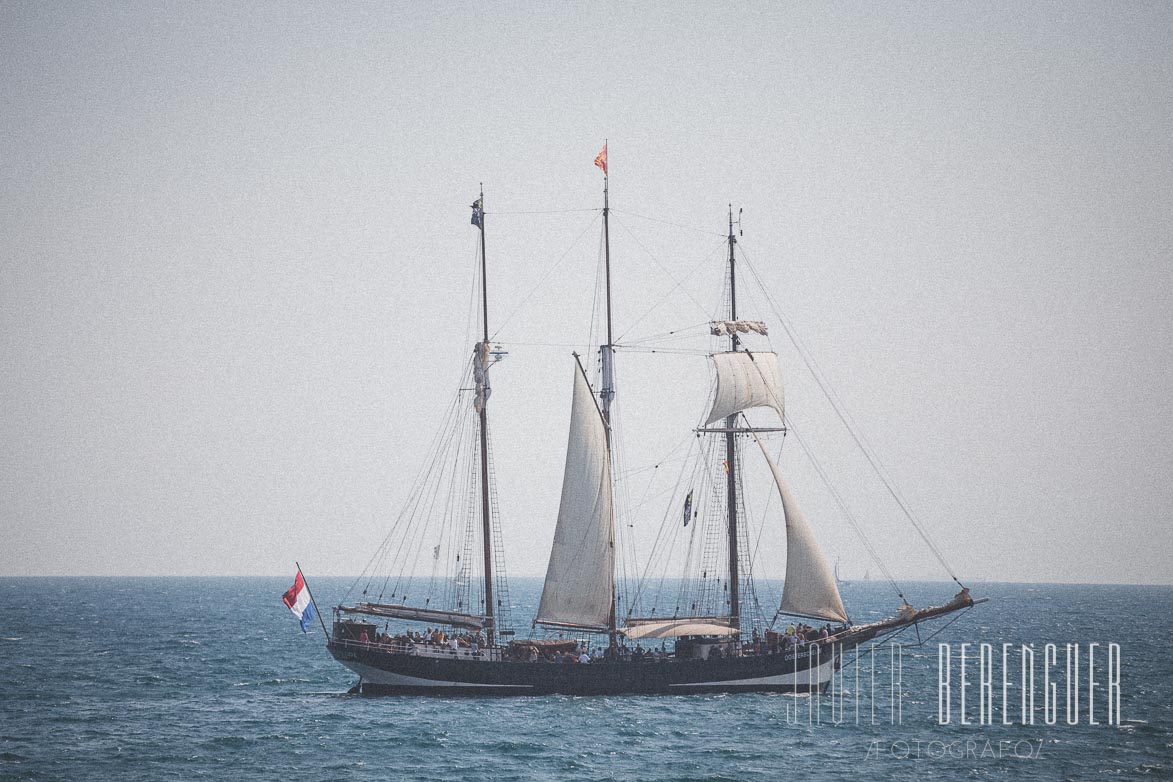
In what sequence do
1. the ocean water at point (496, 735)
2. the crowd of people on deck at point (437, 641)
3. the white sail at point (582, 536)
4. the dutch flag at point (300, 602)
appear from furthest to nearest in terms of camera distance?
the white sail at point (582, 536), the crowd of people on deck at point (437, 641), the dutch flag at point (300, 602), the ocean water at point (496, 735)

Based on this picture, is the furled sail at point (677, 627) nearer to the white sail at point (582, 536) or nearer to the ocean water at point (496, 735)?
the white sail at point (582, 536)

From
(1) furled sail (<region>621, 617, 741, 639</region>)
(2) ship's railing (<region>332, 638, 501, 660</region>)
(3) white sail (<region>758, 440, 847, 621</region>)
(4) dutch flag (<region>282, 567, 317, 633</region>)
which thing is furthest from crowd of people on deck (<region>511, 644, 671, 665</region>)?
(4) dutch flag (<region>282, 567, 317, 633</region>)

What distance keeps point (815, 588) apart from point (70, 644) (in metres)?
65.9

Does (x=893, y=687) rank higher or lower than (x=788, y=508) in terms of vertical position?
lower

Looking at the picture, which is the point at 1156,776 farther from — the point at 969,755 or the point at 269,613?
the point at 269,613

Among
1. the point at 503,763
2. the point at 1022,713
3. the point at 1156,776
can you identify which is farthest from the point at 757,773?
the point at 1022,713

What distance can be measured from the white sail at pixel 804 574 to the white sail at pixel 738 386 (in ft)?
13.5

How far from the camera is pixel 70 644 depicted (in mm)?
95125

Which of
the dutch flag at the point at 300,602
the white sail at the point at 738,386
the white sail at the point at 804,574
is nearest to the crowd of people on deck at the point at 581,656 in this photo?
the white sail at the point at 804,574

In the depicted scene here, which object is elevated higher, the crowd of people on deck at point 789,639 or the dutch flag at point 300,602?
the dutch flag at point 300,602

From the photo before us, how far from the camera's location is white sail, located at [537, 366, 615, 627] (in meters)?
59.2

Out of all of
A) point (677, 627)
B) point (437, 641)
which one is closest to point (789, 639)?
point (677, 627)

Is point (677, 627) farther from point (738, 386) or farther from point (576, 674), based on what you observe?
point (738, 386)

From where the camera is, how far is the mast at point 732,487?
6109 centimetres
